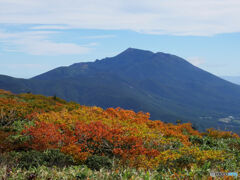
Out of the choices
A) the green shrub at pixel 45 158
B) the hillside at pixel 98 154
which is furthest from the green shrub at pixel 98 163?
the green shrub at pixel 45 158

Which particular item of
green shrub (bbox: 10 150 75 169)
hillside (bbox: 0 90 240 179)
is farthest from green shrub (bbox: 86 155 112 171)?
green shrub (bbox: 10 150 75 169)

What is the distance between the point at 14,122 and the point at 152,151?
8.36 metres

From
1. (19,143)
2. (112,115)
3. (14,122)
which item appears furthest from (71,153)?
(112,115)

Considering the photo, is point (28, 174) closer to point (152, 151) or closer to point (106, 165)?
point (106, 165)

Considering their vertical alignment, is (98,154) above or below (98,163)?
below

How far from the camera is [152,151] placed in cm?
1148

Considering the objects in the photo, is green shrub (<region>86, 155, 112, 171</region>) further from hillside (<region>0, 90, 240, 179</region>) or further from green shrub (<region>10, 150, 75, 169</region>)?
green shrub (<region>10, 150, 75, 169</region>)

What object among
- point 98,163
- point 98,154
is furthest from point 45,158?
point 98,154

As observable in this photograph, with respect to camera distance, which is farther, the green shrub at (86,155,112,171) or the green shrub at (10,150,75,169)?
the green shrub at (86,155,112,171)

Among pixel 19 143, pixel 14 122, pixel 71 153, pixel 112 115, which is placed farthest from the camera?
pixel 112 115

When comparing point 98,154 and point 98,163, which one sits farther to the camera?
point 98,154

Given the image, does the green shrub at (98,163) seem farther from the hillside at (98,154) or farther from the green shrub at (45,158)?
the green shrub at (45,158)

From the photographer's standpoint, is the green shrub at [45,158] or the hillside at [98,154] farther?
the green shrub at [45,158]

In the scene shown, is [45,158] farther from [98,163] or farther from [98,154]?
[98,154]
